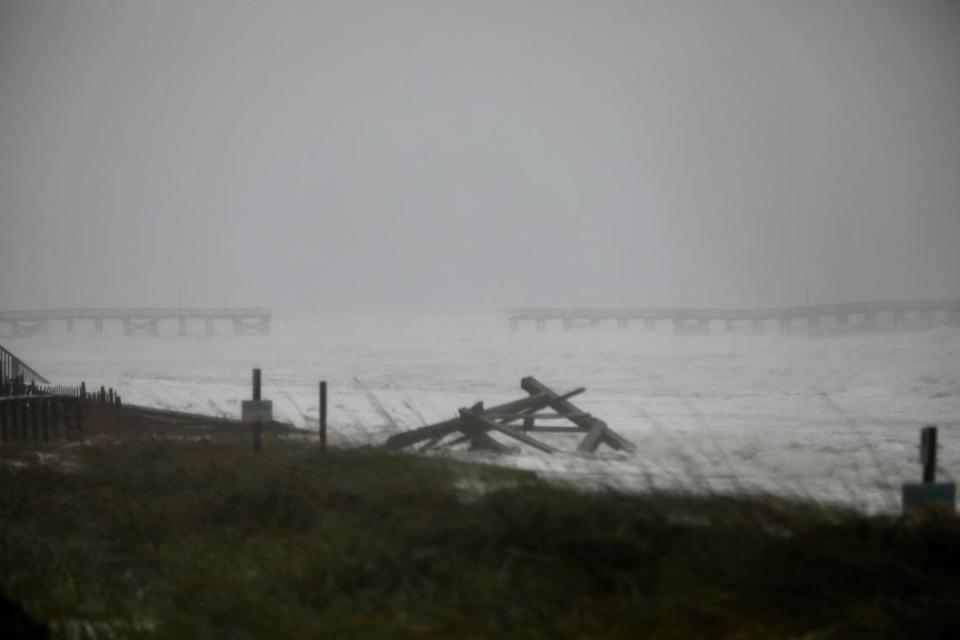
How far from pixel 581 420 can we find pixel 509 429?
2020 mm

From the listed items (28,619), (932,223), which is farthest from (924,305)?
(932,223)

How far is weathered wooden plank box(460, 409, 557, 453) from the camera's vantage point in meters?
13.5

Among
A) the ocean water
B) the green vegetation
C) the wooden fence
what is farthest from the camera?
the wooden fence

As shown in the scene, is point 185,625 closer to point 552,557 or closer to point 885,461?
point 552,557

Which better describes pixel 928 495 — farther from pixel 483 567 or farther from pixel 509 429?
pixel 509 429

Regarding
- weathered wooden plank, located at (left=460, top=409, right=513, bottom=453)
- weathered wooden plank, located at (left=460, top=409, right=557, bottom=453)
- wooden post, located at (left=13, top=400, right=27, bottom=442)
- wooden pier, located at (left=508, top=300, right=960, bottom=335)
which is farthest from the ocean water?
wooden pier, located at (left=508, top=300, right=960, bottom=335)

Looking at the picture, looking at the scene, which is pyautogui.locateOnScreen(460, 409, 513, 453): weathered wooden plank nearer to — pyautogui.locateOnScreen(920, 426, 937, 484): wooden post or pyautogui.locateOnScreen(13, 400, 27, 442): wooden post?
pyautogui.locateOnScreen(13, 400, 27, 442): wooden post

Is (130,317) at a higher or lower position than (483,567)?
lower

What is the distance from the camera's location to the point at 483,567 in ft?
18.9

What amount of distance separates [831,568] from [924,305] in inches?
2752

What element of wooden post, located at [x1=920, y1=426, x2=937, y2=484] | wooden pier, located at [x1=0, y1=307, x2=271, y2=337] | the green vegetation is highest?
wooden post, located at [x1=920, y1=426, x2=937, y2=484]

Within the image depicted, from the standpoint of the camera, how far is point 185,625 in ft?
17.5

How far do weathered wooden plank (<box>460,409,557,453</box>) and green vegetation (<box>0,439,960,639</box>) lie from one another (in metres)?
5.17

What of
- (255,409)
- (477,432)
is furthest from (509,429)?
(255,409)
